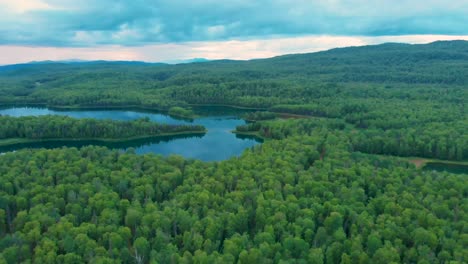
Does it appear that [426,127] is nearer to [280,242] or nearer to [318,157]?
[318,157]

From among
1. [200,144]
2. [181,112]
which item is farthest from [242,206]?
[181,112]

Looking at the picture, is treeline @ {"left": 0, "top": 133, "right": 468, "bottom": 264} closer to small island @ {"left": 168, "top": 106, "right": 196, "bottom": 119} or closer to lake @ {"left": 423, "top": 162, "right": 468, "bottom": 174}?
lake @ {"left": 423, "top": 162, "right": 468, "bottom": 174}

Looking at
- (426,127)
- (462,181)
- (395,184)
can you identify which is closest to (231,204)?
(395,184)

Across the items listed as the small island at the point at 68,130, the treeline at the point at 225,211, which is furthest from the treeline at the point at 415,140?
the small island at the point at 68,130

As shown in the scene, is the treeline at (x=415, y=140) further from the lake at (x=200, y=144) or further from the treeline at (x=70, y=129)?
the treeline at (x=70, y=129)

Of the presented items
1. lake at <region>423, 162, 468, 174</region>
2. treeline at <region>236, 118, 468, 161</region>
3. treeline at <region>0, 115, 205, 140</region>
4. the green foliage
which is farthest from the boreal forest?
the green foliage

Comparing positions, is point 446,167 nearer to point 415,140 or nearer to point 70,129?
point 415,140
